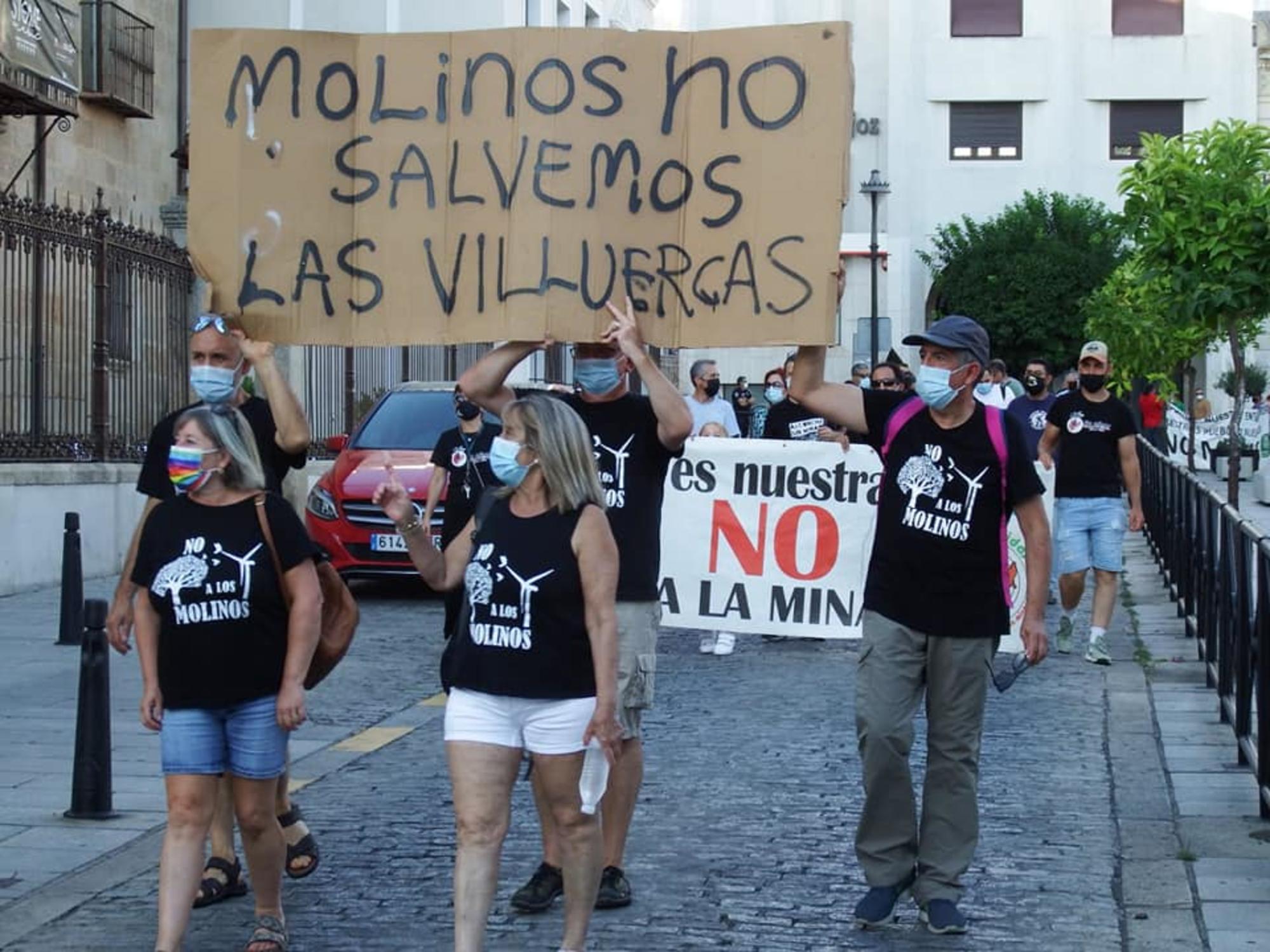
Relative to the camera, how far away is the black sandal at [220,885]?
6.73 metres

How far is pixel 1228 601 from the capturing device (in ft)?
34.0

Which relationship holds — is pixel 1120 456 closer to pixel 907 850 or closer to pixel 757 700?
pixel 757 700

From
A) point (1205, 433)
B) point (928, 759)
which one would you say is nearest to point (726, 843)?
point (928, 759)

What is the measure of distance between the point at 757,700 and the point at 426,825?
3.77 meters

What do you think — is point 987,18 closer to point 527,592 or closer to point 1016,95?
point 1016,95

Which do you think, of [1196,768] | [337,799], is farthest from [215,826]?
[1196,768]

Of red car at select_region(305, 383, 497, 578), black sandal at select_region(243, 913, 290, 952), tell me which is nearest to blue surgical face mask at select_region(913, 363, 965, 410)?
black sandal at select_region(243, 913, 290, 952)

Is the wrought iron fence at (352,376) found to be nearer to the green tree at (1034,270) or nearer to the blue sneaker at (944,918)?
the blue sneaker at (944,918)

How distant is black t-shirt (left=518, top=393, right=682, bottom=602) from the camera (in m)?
6.63

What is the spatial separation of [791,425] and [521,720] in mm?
8925

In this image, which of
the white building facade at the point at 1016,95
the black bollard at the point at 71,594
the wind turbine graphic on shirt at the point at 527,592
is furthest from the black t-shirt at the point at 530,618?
the white building facade at the point at 1016,95

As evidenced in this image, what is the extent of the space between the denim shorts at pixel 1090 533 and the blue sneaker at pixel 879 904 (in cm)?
697

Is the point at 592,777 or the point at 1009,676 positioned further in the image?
the point at 1009,676

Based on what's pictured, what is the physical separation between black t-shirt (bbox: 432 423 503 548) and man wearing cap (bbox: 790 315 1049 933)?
173cm
